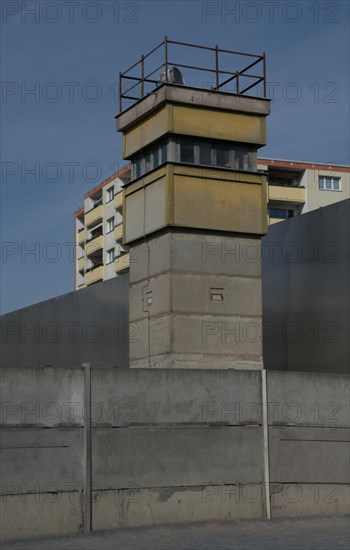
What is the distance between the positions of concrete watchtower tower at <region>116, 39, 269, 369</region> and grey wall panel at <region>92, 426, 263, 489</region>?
3923 millimetres

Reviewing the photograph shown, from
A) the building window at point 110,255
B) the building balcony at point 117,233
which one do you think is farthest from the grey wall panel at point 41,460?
the building window at point 110,255

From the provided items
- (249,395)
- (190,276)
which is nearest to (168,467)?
(249,395)

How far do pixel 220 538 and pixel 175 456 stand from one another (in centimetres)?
205

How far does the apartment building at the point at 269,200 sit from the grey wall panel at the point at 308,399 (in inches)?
2032

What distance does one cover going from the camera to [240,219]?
2255 cm

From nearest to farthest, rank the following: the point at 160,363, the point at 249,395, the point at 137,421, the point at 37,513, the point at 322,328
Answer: the point at 37,513 < the point at 137,421 < the point at 249,395 < the point at 160,363 < the point at 322,328

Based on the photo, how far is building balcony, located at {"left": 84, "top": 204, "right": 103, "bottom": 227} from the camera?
82062 millimetres

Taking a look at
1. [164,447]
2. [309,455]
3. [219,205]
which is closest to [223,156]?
[219,205]

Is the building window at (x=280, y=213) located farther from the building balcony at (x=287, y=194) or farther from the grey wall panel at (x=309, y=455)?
the grey wall panel at (x=309, y=455)

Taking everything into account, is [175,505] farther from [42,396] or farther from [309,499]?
[42,396]

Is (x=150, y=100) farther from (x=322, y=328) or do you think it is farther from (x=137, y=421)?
(x=137, y=421)

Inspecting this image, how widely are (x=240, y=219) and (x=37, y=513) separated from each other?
9.85 m

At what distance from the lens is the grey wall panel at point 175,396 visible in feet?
54.9

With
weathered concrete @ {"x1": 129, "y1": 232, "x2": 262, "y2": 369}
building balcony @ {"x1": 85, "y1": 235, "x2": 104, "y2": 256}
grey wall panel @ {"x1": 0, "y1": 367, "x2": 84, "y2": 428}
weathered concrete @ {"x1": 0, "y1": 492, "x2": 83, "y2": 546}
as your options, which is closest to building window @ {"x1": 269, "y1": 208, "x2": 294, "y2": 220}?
building balcony @ {"x1": 85, "y1": 235, "x2": 104, "y2": 256}
